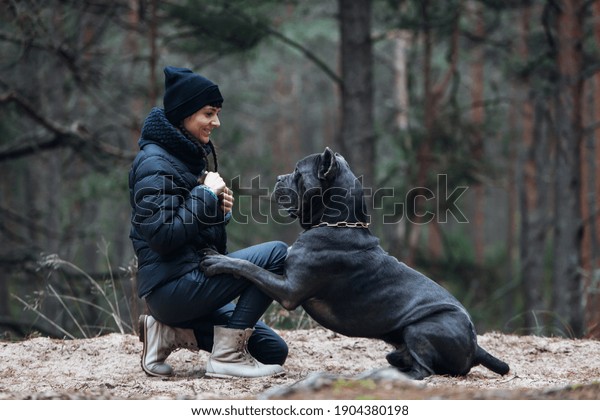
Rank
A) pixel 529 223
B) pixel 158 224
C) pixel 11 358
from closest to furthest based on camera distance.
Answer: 1. pixel 158 224
2. pixel 11 358
3. pixel 529 223

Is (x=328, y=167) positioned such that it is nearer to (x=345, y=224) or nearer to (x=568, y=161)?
(x=345, y=224)

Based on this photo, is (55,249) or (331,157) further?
(55,249)

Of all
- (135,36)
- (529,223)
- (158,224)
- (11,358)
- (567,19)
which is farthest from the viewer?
(135,36)

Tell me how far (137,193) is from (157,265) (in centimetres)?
48

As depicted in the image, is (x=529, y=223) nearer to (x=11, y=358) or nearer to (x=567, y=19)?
(x=567, y=19)

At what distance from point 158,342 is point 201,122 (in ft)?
4.86

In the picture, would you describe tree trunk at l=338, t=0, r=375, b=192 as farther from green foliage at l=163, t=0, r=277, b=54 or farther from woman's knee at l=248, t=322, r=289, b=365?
woman's knee at l=248, t=322, r=289, b=365

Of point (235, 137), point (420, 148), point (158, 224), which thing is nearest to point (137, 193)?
point (158, 224)

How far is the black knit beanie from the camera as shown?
16.7ft

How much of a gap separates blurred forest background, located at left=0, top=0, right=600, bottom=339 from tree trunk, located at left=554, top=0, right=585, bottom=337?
0.02m

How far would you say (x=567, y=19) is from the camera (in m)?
11.9

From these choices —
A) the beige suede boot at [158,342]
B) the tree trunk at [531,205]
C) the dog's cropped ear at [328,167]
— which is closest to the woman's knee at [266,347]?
the beige suede boot at [158,342]

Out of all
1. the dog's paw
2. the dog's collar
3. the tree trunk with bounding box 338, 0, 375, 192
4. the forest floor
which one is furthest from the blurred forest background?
the dog's collar

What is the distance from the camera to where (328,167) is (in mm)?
4977
